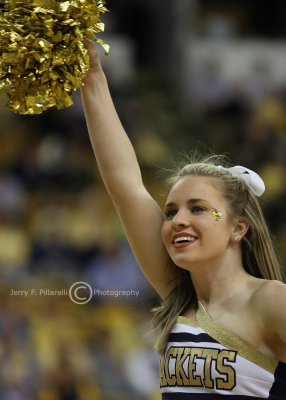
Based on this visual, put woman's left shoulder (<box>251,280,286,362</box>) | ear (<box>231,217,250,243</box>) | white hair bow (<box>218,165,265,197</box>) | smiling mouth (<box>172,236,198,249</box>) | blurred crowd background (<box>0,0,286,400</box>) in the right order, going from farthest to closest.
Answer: blurred crowd background (<box>0,0,286,400</box>) → white hair bow (<box>218,165,265,197</box>) → ear (<box>231,217,250,243</box>) → smiling mouth (<box>172,236,198,249</box>) → woman's left shoulder (<box>251,280,286,362</box>)

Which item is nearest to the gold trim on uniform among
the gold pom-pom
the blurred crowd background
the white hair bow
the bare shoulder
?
the bare shoulder

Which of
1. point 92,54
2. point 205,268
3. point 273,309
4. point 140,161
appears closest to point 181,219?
point 205,268

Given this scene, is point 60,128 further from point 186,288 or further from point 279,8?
point 186,288

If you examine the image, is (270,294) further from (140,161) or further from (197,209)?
(140,161)

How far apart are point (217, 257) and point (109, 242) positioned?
17.3ft

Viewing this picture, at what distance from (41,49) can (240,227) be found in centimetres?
88

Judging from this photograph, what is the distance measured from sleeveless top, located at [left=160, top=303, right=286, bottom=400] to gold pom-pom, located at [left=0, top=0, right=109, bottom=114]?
0.85 meters

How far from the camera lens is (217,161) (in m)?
3.24

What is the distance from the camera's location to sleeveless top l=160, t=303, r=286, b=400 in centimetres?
267

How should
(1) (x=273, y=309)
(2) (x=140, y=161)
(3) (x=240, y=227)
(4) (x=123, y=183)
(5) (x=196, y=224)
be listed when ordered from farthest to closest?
1. (2) (x=140, y=161)
2. (4) (x=123, y=183)
3. (3) (x=240, y=227)
4. (5) (x=196, y=224)
5. (1) (x=273, y=309)

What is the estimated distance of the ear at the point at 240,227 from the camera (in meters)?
2.95

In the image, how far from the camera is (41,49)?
2695mm

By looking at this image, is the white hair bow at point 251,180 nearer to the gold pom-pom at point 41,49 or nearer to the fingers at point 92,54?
the fingers at point 92,54

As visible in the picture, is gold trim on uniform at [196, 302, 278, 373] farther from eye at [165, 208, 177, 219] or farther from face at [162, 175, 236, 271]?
eye at [165, 208, 177, 219]
